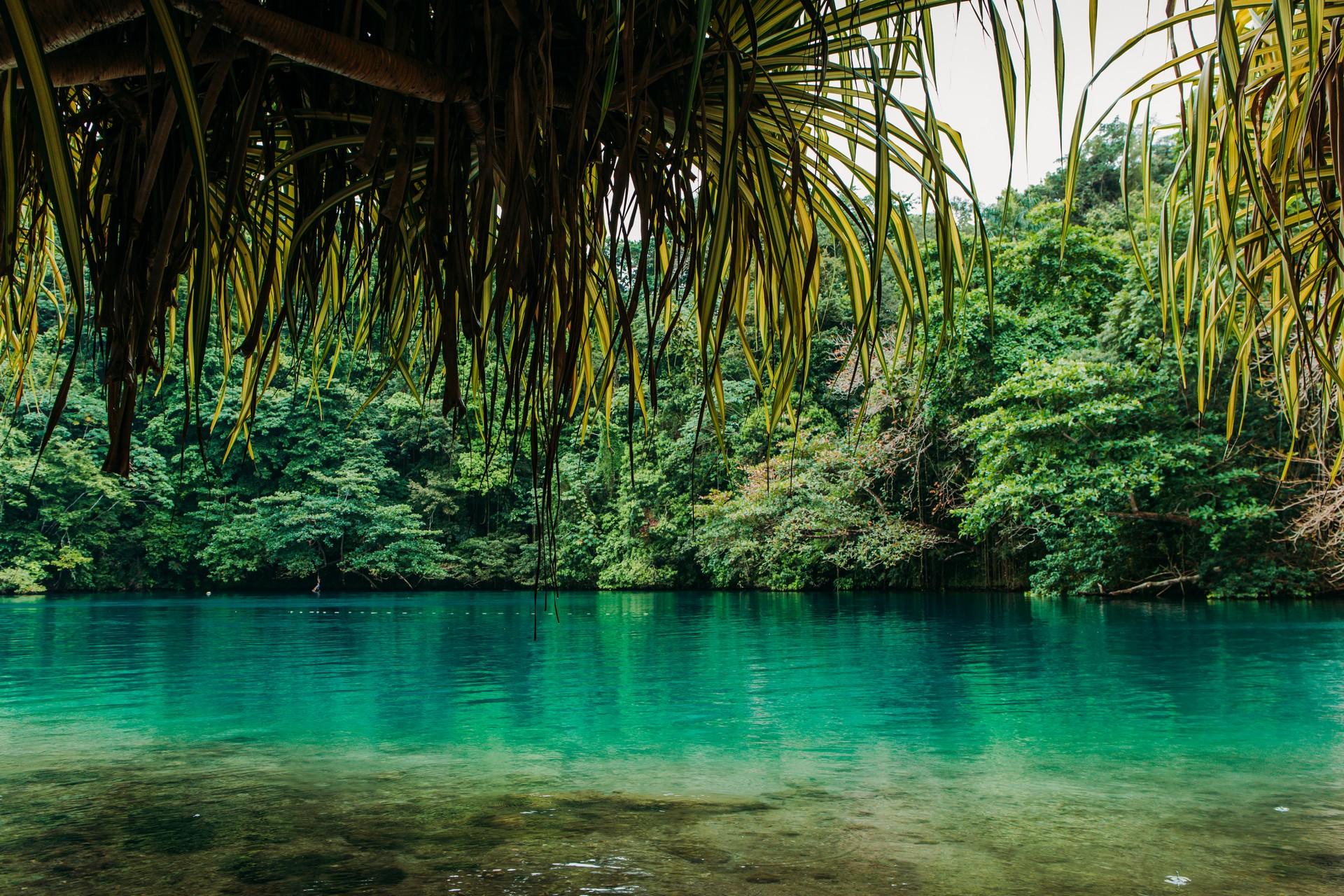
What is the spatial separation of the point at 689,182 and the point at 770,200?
0.10m

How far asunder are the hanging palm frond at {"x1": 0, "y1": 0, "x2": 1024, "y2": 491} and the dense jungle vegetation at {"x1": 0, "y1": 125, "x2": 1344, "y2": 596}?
6607mm

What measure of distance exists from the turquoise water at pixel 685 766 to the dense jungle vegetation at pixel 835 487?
2.02m

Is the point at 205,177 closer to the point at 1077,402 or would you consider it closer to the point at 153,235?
the point at 153,235

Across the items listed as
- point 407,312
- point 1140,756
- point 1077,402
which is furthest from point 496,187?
point 1077,402

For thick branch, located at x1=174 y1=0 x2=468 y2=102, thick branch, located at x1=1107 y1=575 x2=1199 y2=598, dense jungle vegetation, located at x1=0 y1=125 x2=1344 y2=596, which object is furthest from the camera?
thick branch, located at x1=1107 y1=575 x2=1199 y2=598

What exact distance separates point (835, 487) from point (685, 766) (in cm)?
1394

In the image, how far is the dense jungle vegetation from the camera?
46.3 feet

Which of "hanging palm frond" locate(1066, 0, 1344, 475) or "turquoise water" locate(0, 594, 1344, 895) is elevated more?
"hanging palm frond" locate(1066, 0, 1344, 475)

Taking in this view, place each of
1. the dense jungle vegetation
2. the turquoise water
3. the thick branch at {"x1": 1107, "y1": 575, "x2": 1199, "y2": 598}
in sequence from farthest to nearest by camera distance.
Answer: the thick branch at {"x1": 1107, "y1": 575, "x2": 1199, "y2": 598} < the dense jungle vegetation < the turquoise water

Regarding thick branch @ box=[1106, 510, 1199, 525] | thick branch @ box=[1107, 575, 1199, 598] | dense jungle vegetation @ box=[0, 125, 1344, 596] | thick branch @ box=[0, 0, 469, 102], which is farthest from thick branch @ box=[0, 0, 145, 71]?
thick branch @ box=[1107, 575, 1199, 598]

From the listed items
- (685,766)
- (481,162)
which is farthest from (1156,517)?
(481,162)

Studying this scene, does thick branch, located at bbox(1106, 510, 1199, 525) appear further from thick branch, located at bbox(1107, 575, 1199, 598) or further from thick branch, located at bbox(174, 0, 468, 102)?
thick branch, located at bbox(174, 0, 468, 102)

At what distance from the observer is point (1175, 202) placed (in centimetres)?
165

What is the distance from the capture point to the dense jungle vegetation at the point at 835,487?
14117 mm
